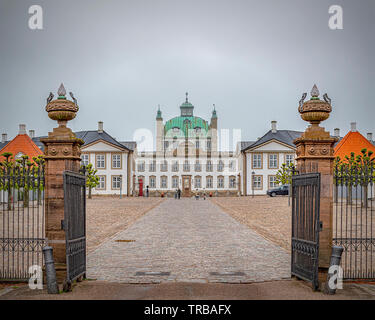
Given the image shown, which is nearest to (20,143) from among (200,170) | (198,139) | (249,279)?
(200,170)

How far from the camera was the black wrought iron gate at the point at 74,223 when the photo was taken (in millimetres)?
6574

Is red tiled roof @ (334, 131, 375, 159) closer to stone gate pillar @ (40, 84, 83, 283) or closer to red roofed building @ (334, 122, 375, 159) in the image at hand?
red roofed building @ (334, 122, 375, 159)

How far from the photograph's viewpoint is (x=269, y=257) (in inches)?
377

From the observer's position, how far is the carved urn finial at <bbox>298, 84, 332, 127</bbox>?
7270mm

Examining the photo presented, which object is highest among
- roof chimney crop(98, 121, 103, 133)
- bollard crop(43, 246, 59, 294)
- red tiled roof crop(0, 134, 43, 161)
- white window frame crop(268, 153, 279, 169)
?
roof chimney crop(98, 121, 103, 133)

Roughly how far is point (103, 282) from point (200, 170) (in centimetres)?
5726

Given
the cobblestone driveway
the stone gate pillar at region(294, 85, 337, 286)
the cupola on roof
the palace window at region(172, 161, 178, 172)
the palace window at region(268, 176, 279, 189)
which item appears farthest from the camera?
the cupola on roof

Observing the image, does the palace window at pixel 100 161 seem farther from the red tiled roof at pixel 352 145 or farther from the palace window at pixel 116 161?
the red tiled roof at pixel 352 145

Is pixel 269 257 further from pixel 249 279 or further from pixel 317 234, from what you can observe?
pixel 317 234

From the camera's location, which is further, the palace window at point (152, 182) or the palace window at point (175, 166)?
the palace window at point (175, 166)

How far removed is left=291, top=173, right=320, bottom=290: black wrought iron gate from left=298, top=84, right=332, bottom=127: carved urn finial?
37.9 inches

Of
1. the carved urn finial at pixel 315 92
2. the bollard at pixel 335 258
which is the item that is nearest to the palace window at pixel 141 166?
the carved urn finial at pixel 315 92

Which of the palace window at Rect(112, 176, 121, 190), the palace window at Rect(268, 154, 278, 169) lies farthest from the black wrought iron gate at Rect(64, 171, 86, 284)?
the palace window at Rect(268, 154, 278, 169)

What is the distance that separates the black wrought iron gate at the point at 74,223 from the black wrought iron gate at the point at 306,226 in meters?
3.45
